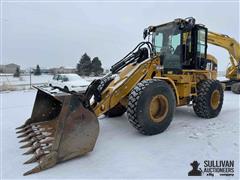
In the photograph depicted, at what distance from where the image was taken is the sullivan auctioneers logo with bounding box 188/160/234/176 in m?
2.72

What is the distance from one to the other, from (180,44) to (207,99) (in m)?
1.49

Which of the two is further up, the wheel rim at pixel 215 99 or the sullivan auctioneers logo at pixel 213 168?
the wheel rim at pixel 215 99

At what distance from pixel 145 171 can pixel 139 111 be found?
45.3 inches

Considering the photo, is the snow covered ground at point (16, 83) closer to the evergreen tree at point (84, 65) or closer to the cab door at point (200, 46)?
the evergreen tree at point (84, 65)

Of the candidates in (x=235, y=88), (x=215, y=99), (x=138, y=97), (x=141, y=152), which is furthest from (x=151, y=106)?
(x=235, y=88)

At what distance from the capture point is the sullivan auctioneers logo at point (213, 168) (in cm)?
272

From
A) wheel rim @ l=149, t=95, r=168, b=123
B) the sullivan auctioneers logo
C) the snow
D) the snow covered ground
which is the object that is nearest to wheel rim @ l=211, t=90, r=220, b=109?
the snow

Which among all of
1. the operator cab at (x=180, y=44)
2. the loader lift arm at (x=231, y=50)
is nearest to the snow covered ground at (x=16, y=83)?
the operator cab at (x=180, y=44)

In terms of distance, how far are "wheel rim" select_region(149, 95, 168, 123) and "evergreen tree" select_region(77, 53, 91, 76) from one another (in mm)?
25746

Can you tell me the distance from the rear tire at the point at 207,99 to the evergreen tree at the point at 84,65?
2490 centimetres

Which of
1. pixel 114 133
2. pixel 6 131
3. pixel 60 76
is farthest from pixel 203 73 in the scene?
pixel 60 76

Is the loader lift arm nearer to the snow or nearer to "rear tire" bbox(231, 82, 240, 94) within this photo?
"rear tire" bbox(231, 82, 240, 94)

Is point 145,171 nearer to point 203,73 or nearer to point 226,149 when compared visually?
point 226,149

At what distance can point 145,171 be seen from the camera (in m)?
2.74
